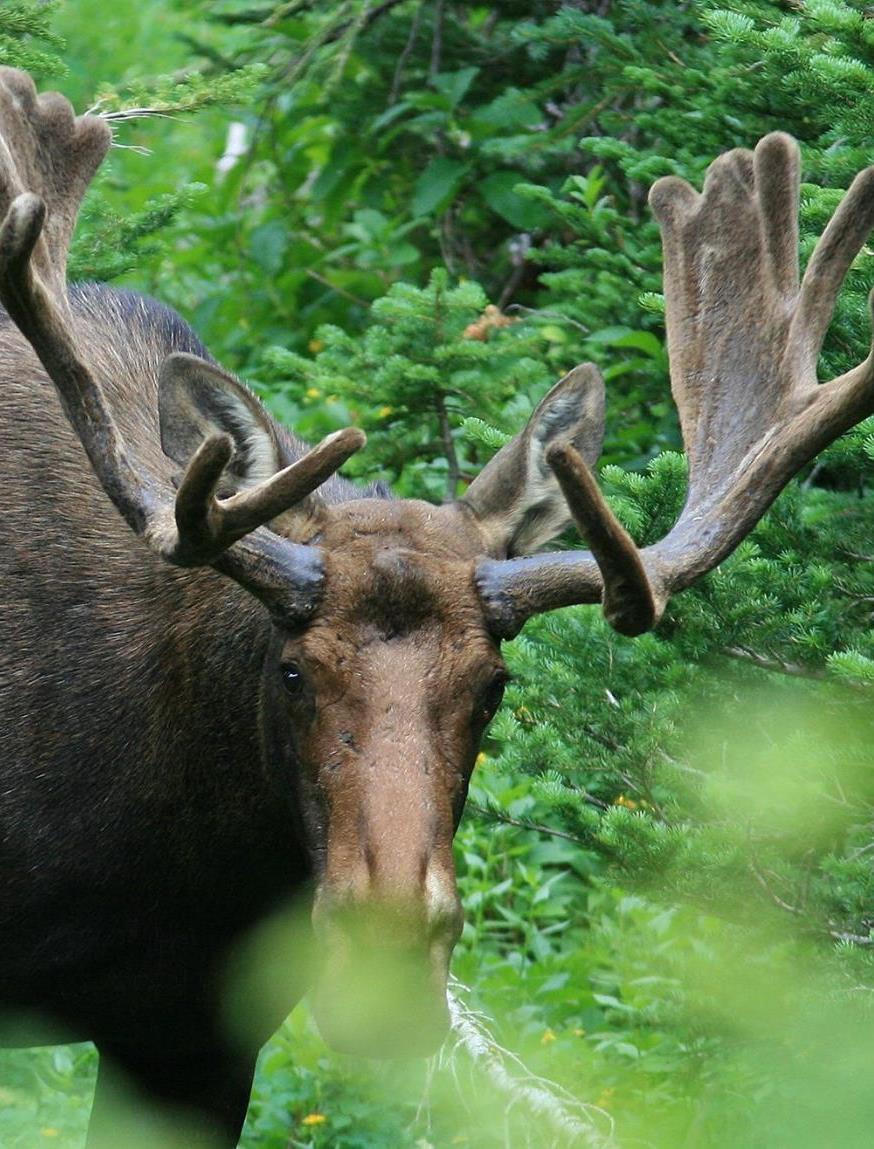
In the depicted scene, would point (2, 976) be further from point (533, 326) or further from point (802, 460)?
point (533, 326)

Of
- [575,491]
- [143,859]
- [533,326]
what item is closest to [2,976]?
[143,859]

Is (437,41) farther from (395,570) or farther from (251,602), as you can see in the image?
(395,570)

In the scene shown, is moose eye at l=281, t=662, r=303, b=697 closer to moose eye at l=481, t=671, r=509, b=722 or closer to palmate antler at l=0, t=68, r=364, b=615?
palmate antler at l=0, t=68, r=364, b=615

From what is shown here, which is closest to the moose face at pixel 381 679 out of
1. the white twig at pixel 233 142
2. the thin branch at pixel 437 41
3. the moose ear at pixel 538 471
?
the moose ear at pixel 538 471

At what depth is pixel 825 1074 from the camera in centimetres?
327

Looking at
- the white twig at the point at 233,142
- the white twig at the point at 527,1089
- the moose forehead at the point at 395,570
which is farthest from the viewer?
the white twig at the point at 233,142

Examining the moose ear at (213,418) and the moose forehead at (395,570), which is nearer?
the moose forehead at (395,570)

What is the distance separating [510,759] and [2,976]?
1.27 metres

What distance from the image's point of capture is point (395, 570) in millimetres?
3686

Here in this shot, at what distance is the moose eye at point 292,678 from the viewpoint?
144 inches

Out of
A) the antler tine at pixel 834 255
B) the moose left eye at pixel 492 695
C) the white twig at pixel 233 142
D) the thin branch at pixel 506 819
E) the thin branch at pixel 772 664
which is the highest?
the antler tine at pixel 834 255

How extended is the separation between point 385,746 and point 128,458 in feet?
2.67

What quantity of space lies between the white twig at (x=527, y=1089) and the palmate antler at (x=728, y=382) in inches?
53.2

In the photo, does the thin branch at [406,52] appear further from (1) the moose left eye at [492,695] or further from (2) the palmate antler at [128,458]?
(1) the moose left eye at [492,695]
